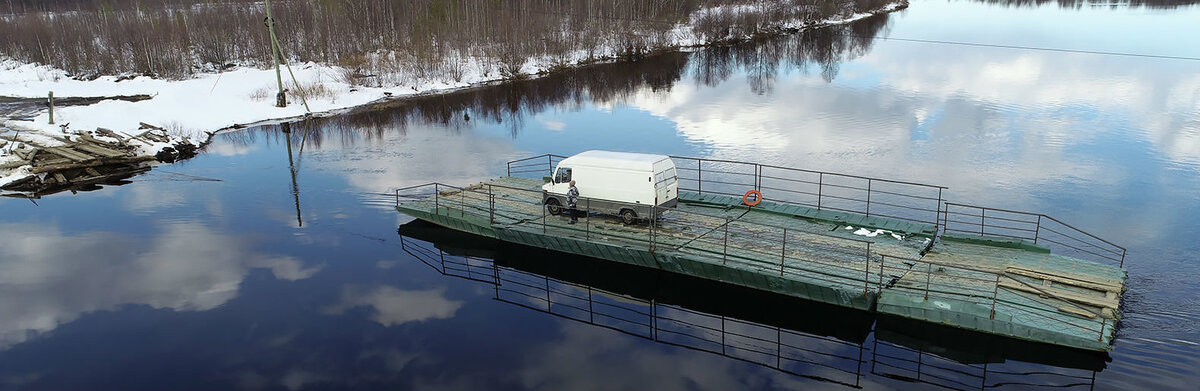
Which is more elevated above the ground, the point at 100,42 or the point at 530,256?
the point at 100,42

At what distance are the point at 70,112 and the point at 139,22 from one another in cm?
4316

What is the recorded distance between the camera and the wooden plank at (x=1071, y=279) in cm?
2612

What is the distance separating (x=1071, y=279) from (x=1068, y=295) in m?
1.38

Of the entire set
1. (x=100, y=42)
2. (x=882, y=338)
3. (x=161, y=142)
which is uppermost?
(x=100, y=42)

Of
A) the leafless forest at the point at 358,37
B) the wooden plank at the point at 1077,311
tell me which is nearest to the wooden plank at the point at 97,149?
the leafless forest at the point at 358,37

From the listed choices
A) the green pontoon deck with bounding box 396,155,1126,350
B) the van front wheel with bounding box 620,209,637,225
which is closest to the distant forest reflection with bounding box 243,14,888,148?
the green pontoon deck with bounding box 396,155,1126,350

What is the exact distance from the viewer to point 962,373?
2409cm

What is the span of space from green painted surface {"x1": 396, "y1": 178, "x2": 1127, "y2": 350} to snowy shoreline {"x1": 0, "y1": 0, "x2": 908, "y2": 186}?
101 ft

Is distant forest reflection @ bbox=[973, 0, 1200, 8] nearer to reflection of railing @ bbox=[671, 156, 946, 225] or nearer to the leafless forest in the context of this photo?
the leafless forest

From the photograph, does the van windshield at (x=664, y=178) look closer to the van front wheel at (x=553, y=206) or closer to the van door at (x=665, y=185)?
the van door at (x=665, y=185)

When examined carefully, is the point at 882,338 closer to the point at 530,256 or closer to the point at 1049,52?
the point at 530,256

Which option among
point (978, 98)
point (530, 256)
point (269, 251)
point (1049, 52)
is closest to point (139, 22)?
point (269, 251)

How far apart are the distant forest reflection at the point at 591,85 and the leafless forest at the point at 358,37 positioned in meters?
6.01

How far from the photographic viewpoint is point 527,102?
74625 millimetres
